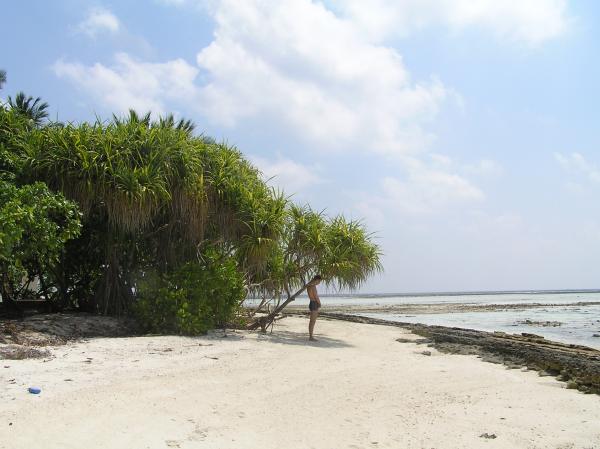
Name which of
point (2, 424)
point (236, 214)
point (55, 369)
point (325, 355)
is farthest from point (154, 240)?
point (2, 424)

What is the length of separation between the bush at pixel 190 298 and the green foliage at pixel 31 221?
1895 mm

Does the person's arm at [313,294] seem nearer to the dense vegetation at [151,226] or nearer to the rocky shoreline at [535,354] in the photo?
the dense vegetation at [151,226]

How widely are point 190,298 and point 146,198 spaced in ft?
6.84

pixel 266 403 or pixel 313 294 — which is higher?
pixel 313 294

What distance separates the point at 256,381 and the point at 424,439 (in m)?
2.43

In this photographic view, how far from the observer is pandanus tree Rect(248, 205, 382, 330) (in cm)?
1241

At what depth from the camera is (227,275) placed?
1083 cm

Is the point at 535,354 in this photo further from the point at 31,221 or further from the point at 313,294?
the point at 31,221

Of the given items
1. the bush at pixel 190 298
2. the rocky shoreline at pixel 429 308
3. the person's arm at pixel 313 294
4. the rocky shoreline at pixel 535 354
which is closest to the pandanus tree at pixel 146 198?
the bush at pixel 190 298

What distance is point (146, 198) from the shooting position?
954cm

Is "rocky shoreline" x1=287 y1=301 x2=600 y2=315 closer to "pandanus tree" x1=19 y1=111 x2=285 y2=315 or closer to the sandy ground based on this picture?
"pandanus tree" x1=19 y1=111 x2=285 y2=315

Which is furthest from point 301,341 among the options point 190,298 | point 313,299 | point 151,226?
point 151,226

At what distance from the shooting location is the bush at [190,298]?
10000 millimetres

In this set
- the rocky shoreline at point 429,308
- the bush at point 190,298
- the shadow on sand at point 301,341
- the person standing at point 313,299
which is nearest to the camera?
the bush at point 190,298
